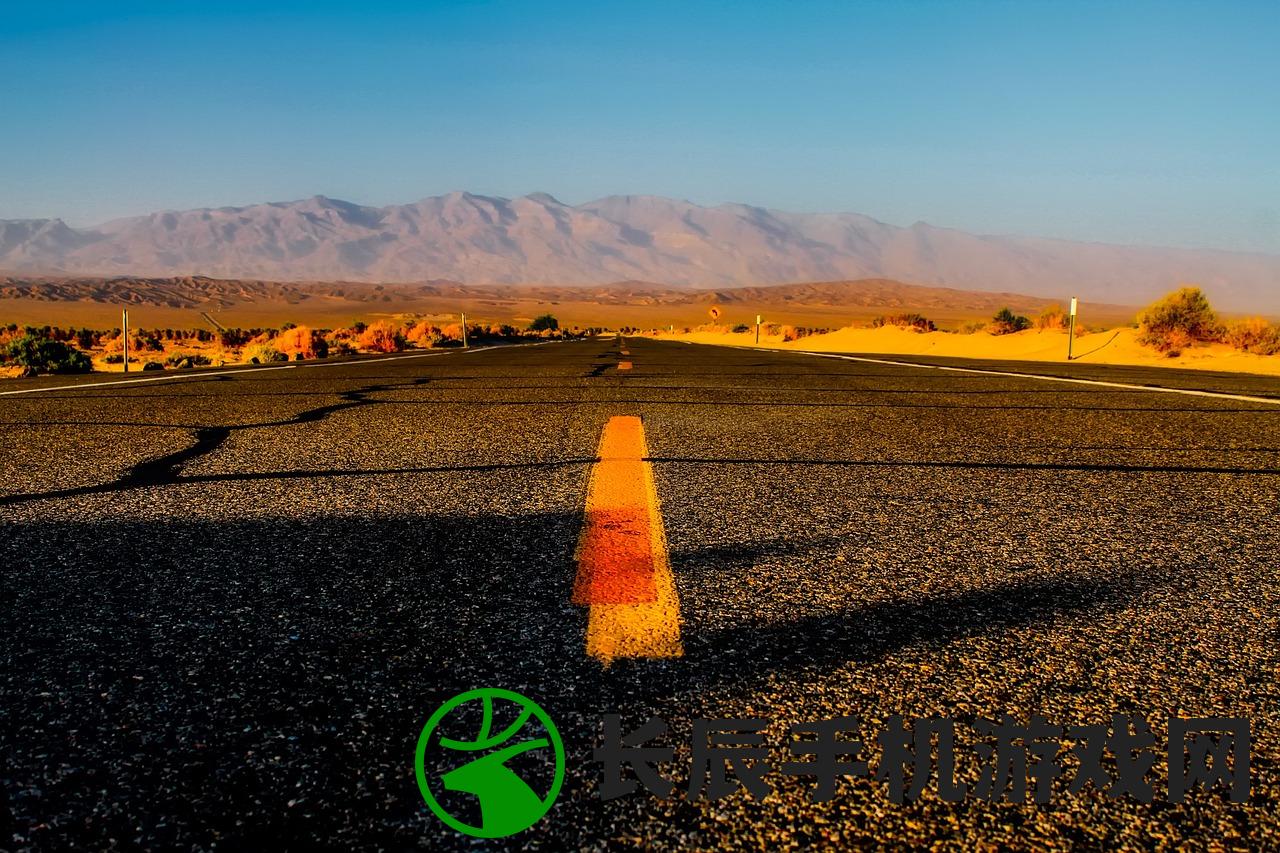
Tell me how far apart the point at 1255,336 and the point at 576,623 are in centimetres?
2560

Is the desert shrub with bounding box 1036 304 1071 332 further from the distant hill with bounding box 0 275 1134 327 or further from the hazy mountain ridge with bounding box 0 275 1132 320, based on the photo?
the hazy mountain ridge with bounding box 0 275 1132 320

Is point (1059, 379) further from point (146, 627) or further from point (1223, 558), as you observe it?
point (146, 627)

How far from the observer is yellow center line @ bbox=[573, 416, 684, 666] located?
5.78 ft

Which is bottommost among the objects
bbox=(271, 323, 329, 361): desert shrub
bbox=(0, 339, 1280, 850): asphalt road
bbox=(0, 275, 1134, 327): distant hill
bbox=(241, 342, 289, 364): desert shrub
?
bbox=(0, 339, 1280, 850): asphalt road

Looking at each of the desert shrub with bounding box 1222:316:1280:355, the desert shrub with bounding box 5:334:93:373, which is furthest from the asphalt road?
the desert shrub with bounding box 1222:316:1280:355

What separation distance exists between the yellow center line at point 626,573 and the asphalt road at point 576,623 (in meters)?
0.05

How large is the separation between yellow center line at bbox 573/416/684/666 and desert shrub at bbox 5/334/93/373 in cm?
1376

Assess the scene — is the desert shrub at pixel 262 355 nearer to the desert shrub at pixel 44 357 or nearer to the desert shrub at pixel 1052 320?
the desert shrub at pixel 44 357

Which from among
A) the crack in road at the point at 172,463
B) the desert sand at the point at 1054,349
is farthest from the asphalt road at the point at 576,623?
the desert sand at the point at 1054,349

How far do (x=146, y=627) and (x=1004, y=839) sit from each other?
1675 mm

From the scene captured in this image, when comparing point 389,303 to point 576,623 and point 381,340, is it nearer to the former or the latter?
point 381,340

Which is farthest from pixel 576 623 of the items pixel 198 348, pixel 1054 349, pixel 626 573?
pixel 1054 349

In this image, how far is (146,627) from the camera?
1860mm

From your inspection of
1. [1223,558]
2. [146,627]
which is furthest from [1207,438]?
[146,627]
